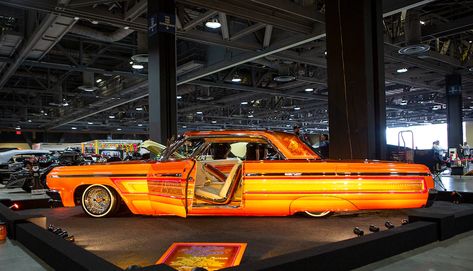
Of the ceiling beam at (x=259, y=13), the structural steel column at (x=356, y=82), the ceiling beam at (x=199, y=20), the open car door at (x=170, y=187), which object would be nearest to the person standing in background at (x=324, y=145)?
the ceiling beam at (x=259, y=13)

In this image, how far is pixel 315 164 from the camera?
187 inches

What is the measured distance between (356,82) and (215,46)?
8045 mm

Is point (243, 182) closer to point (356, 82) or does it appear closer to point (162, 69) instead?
point (356, 82)

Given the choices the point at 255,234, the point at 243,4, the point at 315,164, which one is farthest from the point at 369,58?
the point at 243,4

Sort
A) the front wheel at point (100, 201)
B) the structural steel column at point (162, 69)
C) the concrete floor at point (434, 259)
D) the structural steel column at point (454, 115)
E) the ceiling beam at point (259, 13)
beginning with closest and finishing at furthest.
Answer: the concrete floor at point (434, 259) → the front wheel at point (100, 201) → the structural steel column at point (162, 69) → the ceiling beam at point (259, 13) → the structural steel column at point (454, 115)

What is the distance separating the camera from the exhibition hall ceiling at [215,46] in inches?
363

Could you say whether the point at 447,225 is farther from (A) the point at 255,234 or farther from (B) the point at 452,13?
(B) the point at 452,13

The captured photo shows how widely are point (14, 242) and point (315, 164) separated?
11.5 ft

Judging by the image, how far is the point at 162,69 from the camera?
27.9 ft

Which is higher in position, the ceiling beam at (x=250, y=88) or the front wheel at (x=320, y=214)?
the ceiling beam at (x=250, y=88)

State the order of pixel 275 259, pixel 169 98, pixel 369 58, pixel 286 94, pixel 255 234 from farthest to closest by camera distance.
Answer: pixel 286 94 < pixel 169 98 < pixel 369 58 < pixel 255 234 < pixel 275 259

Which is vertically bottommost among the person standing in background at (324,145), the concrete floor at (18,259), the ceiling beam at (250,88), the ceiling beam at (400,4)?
the concrete floor at (18,259)

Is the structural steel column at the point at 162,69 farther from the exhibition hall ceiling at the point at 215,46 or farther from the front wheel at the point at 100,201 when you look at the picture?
the front wheel at the point at 100,201

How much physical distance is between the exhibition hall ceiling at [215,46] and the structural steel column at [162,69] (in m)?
0.60
